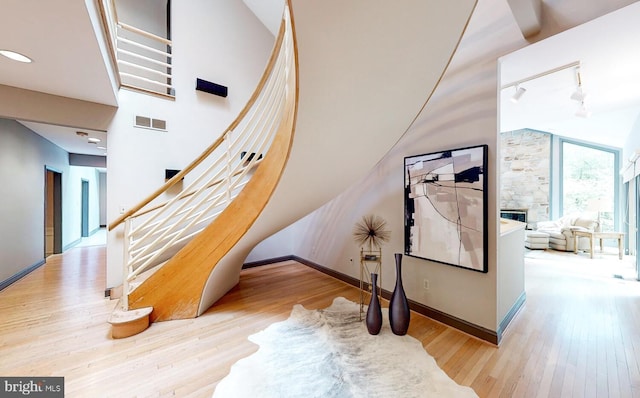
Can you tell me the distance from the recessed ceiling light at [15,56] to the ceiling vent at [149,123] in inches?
44.0

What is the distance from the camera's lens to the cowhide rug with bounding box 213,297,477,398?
5.11 feet

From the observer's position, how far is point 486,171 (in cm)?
210

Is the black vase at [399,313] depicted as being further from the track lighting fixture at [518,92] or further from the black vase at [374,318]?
the track lighting fixture at [518,92]

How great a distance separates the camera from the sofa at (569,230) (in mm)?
5520

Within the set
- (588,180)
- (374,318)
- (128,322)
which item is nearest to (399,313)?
(374,318)

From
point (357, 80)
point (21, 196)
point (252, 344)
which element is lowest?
point (252, 344)

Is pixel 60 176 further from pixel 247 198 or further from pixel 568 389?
pixel 568 389

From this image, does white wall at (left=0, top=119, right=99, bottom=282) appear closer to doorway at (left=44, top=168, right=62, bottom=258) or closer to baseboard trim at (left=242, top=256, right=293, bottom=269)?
doorway at (left=44, top=168, right=62, bottom=258)

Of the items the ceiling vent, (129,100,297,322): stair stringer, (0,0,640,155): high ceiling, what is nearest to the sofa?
(0,0,640,155): high ceiling

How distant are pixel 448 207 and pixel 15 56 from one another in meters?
4.28

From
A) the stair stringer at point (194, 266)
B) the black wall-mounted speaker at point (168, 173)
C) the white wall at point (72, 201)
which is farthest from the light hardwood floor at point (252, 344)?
the white wall at point (72, 201)

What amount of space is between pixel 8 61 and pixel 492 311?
5.02 meters

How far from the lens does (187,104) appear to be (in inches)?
146

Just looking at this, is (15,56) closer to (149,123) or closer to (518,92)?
(149,123)
